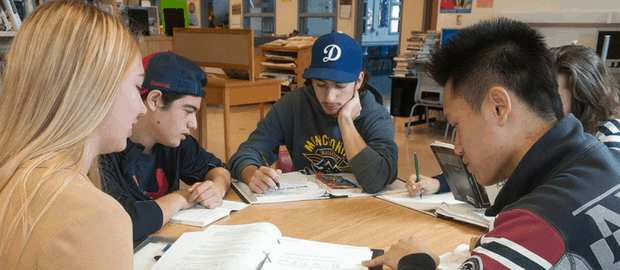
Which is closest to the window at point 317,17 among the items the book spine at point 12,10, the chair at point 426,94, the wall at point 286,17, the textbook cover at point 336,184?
the wall at point 286,17

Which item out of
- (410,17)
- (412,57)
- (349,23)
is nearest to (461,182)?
(412,57)

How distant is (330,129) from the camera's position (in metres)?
1.84

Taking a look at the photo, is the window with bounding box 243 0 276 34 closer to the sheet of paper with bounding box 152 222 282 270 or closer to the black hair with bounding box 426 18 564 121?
the sheet of paper with bounding box 152 222 282 270

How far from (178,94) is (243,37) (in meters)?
1.62

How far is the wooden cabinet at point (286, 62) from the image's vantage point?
553 cm

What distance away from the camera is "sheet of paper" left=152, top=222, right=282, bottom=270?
953 millimetres

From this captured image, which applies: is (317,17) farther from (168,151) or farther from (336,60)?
(168,151)

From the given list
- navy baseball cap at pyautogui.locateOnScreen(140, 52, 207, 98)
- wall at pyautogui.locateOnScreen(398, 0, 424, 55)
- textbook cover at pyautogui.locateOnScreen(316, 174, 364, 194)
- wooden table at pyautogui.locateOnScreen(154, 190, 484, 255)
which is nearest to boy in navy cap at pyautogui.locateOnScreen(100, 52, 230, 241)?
navy baseball cap at pyautogui.locateOnScreen(140, 52, 207, 98)

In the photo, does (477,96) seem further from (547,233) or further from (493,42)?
(547,233)

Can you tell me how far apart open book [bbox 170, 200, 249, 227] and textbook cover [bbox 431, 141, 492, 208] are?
→ 1.98 ft

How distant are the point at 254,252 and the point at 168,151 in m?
0.72

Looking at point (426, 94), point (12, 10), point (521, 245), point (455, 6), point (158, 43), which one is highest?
point (455, 6)

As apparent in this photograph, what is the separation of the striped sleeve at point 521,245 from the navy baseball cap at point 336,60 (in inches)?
41.9

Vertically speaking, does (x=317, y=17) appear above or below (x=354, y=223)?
above
